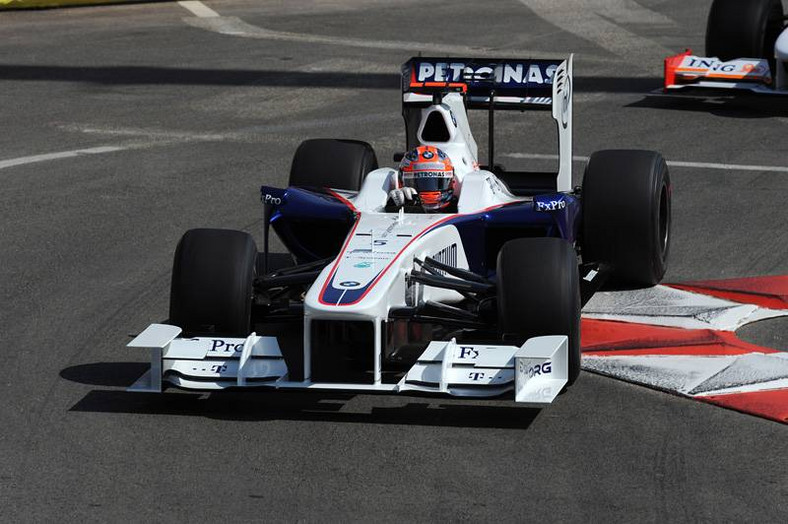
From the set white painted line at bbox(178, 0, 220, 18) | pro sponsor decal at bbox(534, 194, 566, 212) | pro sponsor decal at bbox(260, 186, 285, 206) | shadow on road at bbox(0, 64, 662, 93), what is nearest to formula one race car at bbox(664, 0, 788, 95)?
shadow on road at bbox(0, 64, 662, 93)

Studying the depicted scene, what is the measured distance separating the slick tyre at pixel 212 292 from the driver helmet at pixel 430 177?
1539 millimetres

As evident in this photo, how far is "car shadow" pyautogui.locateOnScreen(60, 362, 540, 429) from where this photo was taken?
7.76 metres

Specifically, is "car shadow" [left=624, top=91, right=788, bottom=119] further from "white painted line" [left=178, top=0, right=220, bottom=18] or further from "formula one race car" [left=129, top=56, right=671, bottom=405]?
"white painted line" [left=178, top=0, right=220, bottom=18]

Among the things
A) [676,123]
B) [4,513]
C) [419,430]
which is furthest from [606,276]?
[676,123]

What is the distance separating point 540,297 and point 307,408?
140 cm

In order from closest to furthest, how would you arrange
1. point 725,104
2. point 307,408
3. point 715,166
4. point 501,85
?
point 307,408 < point 501,85 < point 715,166 < point 725,104

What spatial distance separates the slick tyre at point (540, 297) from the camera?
25.3 feet

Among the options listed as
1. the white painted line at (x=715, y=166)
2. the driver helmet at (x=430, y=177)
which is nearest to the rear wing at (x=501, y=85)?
the driver helmet at (x=430, y=177)

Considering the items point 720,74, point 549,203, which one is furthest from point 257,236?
point 720,74

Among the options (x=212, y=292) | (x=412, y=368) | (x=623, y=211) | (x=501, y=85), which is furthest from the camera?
(x=501, y=85)

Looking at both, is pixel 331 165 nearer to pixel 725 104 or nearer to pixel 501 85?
pixel 501 85

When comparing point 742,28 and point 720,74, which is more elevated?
point 742,28

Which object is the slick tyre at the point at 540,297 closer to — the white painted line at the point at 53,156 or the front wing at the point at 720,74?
→ the white painted line at the point at 53,156

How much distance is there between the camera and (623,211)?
31.9 ft
